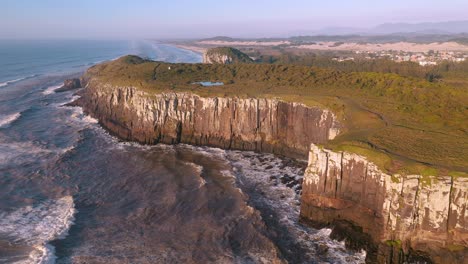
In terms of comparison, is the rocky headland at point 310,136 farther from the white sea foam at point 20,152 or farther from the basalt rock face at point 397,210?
the white sea foam at point 20,152

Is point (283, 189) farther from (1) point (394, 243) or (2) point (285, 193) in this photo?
(1) point (394, 243)

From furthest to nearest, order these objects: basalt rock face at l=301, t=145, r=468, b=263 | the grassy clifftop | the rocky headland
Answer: the grassy clifftop, the rocky headland, basalt rock face at l=301, t=145, r=468, b=263

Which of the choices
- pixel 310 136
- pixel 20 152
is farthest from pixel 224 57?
pixel 20 152

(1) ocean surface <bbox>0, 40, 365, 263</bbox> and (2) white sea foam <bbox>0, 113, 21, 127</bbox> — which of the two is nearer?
(1) ocean surface <bbox>0, 40, 365, 263</bbox>

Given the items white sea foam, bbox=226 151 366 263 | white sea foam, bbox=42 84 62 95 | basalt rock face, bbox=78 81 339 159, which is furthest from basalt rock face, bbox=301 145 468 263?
white sea foam, bbox=42 84 62 95

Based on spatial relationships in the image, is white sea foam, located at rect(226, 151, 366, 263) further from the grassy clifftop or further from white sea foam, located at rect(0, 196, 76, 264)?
white sea foam, located at rect(0, 196, 76, 264)

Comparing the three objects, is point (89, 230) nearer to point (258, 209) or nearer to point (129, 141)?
point (258, 209)

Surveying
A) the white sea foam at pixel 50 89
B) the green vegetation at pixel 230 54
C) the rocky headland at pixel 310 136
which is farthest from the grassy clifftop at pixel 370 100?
the green vegetation at pixel 230 54
